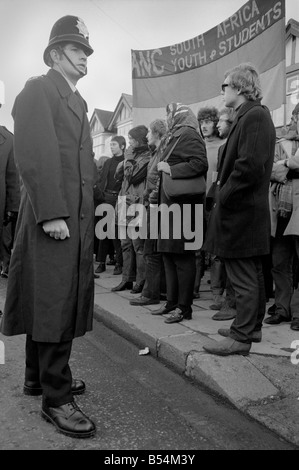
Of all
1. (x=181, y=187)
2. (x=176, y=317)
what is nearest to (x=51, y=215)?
(x=181, y=187)

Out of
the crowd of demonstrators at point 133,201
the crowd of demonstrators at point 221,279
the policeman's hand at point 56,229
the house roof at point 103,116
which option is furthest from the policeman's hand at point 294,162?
the house roof at point 103,116

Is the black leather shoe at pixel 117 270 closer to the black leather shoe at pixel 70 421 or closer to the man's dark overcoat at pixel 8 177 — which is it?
the man's dark overcoat at pixel 8 177

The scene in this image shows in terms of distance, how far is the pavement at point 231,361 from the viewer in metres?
2.66

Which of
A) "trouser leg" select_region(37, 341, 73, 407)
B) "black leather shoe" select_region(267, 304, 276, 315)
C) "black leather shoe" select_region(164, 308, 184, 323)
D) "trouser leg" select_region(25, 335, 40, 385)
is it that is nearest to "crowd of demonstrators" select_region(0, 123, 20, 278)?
"black leather shoe" select_region(164, 308, 184, 323)

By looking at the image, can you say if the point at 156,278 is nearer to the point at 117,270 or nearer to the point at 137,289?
the point at 137,289

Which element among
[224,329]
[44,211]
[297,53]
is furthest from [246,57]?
[297,53]

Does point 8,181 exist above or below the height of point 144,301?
above

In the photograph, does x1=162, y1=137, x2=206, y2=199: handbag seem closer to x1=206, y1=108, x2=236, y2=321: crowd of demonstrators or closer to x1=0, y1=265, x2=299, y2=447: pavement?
x1=206, y1=108, x2=236, y2=321: crowd of demonstrators

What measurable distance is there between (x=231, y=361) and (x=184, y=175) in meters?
1.69

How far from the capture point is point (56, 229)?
7.50ft

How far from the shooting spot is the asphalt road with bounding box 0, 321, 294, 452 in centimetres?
225

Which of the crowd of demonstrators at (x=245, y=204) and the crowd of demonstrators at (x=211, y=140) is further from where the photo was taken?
the crowd of demonstrators at (x=211, y=140)

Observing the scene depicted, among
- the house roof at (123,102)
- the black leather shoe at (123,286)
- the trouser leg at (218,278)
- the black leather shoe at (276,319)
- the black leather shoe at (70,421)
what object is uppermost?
the house roof at (123,102)
